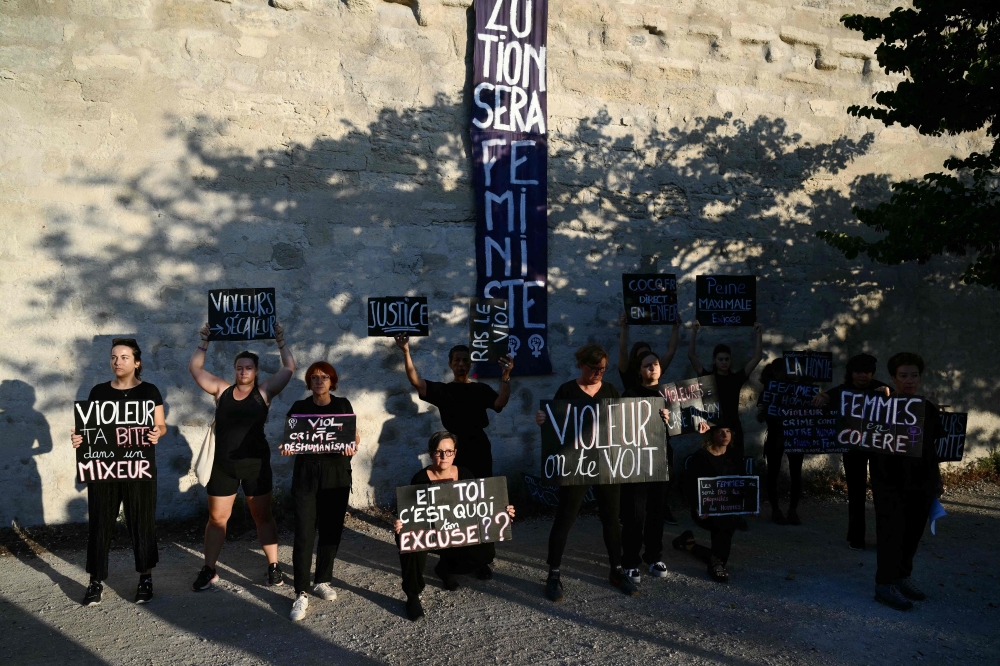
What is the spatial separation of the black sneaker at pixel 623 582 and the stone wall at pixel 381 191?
2.44 metres

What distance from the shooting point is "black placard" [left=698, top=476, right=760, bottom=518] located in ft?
18.4

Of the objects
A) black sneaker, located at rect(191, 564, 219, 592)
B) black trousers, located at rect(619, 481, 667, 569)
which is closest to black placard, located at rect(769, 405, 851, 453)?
black trousers, located at rect(619, 481, 667, 569)

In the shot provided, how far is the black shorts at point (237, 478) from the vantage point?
520cm

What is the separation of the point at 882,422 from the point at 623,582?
2.00 meters

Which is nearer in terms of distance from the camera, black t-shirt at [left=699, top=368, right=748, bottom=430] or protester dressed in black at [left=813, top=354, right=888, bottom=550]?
protester dressed in black at [left=813, top=354, right=888, bottom=550]

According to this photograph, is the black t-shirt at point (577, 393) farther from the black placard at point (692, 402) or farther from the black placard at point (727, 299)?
the black placard at point (727, 299)

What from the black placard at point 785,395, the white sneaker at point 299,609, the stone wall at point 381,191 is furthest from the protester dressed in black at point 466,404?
the black placard at point 785,395

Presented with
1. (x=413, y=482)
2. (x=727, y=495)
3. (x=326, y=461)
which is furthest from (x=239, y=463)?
(x=727, y=495)

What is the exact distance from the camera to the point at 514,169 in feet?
25.0

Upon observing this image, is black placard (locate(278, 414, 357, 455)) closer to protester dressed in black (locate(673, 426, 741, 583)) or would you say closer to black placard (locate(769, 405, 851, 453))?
protester dressed in black (locate(673, 426, 741, 583))

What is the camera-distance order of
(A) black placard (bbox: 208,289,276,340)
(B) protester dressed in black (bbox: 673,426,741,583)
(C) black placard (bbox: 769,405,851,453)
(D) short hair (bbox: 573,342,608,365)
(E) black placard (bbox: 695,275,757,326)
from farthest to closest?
1. (E) black placard (bbox: 695,275,757,326)
2. (C) black placard (bbox: 769,405,851,453)
3. (A) black placard (bbox: 208,289,276,340)
4. (B) protester dressed in black (bbox: 673,426,741,583)
5. (D) short hair (bbox: 573,342,608,365)

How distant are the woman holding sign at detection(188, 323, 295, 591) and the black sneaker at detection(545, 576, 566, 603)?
1833 mm

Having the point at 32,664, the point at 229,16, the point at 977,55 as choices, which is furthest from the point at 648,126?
the point at 32,664

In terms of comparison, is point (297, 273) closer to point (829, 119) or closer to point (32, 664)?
point (32, 664)
